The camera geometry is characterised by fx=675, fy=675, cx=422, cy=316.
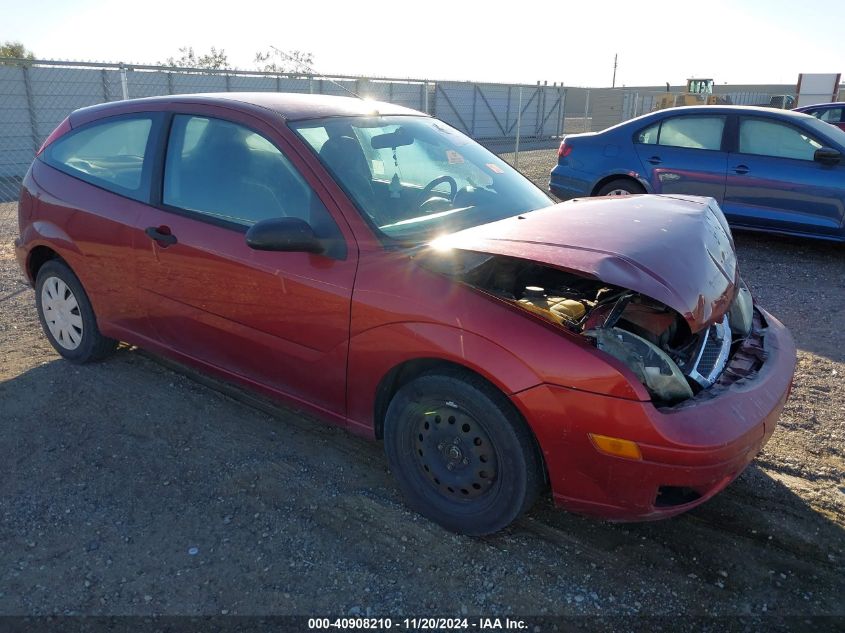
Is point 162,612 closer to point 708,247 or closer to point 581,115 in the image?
point 708,247

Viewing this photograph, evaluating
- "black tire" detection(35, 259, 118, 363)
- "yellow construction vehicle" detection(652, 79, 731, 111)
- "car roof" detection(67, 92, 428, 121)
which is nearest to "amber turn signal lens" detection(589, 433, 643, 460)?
"car roof" detection(67, 92, 428, 121)

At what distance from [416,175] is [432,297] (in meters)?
1.15

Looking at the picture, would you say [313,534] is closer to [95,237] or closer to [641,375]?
[641,375]

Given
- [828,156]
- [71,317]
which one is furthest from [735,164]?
[71,317]

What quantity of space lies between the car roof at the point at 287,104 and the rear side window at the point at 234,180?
13 cm

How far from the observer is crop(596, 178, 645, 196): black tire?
26.1ft

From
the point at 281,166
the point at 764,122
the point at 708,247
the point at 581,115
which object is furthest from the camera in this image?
the point at 581,115

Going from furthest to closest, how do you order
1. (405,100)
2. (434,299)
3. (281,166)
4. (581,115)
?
(581,115) < (405,100) < (281,166) < (434,299)

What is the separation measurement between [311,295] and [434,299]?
634 millimetres

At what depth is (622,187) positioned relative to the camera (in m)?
8.05

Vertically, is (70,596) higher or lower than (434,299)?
lower

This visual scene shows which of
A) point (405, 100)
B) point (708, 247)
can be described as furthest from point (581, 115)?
point (708, 247)

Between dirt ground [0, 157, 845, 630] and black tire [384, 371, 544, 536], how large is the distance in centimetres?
14

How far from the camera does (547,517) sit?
300 cm
